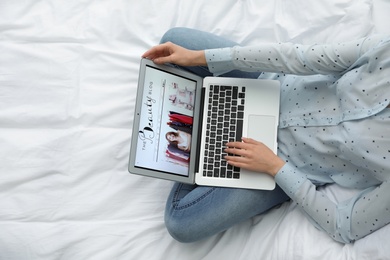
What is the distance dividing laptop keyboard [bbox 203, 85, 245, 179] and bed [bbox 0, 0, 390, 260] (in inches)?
7.1

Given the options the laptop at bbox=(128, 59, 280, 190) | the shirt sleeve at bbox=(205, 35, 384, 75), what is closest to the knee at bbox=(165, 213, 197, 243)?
the laptop at bbox=(128, 59, 280, 190)

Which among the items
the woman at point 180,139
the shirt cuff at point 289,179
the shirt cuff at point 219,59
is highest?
the shirt cuff at point 219,59

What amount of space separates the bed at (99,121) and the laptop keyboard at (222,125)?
0.18 meters

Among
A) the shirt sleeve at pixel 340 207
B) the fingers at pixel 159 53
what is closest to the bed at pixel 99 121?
the shirt sleeve at pixel 340 207

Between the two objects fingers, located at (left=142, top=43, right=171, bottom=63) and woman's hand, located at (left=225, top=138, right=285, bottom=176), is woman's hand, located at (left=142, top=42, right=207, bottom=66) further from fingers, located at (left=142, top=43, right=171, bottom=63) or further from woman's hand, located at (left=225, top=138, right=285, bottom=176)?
woman's hand, located at (left=225, top=138, right=285, bottom=176)

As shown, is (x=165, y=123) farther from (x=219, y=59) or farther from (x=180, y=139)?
(x=219, y=59)

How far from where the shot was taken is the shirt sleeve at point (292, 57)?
3.23ft

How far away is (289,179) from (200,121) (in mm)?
257

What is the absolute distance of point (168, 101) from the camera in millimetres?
1061

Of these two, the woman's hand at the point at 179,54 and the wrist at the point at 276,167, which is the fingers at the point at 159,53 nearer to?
the woman's hand at the point at 179,54

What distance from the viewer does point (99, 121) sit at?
121cm

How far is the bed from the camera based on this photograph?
113 cm

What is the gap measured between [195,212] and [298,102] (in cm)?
37

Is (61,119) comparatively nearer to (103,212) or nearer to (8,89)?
(8,89)
